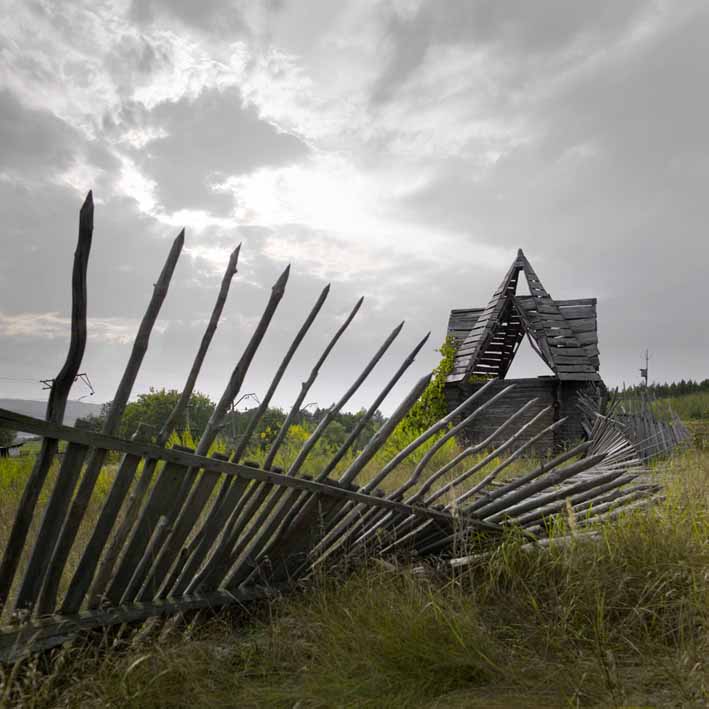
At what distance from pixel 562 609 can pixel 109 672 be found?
6.79ft

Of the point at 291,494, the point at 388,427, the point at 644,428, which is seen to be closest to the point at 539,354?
the point at 644,428

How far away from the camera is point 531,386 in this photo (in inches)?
514

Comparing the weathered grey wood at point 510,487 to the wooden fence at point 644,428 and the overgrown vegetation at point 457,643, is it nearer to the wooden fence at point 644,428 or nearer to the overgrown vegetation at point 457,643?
the overgrown vegetation at point 457,643

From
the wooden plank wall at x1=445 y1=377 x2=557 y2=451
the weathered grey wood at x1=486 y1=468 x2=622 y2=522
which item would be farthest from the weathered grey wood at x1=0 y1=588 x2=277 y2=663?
the wooden plank wall at x1=445 y1=377 x2=557 y2=451

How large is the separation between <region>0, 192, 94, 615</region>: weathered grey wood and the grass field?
1.42 feet

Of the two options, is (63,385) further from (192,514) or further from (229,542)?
(229,542)

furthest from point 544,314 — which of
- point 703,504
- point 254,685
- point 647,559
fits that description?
point 254,685

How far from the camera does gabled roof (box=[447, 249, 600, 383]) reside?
42.2 feet

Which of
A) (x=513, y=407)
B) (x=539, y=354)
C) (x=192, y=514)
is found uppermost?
(x=539, y=354)

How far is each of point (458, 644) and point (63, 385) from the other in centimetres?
197

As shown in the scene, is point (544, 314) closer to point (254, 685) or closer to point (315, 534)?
point (315, 534)

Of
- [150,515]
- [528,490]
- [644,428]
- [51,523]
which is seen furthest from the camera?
[644,428]

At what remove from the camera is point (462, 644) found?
267cm

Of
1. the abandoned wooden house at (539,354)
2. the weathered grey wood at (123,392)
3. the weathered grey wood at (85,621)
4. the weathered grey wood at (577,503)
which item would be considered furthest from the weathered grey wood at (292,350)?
the abandoned wooden house at (539,354)
